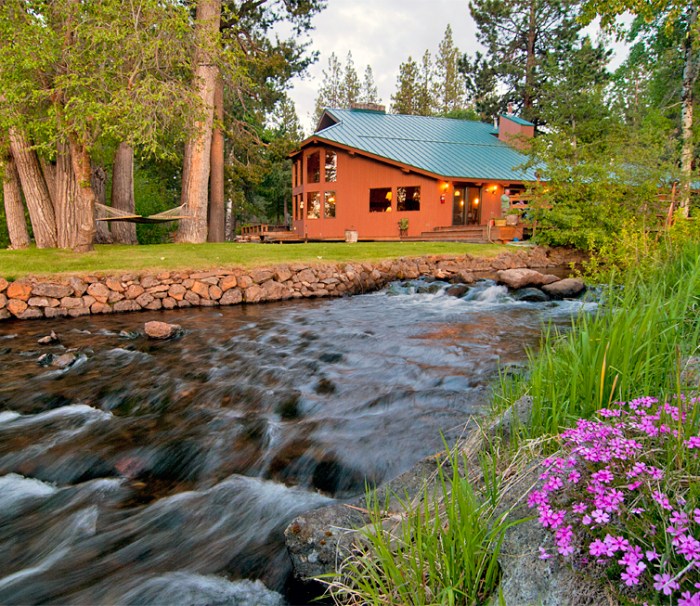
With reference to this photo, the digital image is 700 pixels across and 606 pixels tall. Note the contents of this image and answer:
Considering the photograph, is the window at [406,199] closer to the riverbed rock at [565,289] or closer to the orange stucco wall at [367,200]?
the orange stucco wall at [367,200]

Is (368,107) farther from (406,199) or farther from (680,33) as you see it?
A: (680,33)

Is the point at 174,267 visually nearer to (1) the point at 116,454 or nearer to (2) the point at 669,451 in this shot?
(1) the point at 116,454

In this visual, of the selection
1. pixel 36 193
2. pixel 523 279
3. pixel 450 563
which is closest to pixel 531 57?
pixel 523 279

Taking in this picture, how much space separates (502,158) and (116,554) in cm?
2542

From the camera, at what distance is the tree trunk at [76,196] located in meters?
10.3

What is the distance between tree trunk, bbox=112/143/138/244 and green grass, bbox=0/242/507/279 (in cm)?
237

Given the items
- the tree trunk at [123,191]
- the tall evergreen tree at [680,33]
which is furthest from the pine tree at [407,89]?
the tree trunk at [123,191]

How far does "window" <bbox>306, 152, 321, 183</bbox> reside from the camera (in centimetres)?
2384

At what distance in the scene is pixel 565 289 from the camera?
10062 millimetres

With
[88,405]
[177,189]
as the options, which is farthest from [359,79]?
[88,405]

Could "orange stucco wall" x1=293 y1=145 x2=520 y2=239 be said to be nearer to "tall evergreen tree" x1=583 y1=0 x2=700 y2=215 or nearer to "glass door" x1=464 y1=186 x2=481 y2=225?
"glass door" x1=464 y1=186 x2=481 y2=225

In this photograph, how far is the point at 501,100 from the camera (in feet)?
105

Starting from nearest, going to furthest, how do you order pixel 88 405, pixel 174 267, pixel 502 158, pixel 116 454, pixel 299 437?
1. pixel 116 454
2. pixel 299 437
3. pixel 88 405
4. pixel 174 267
5. pixel 502 158

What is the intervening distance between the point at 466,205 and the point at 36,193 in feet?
59.3
